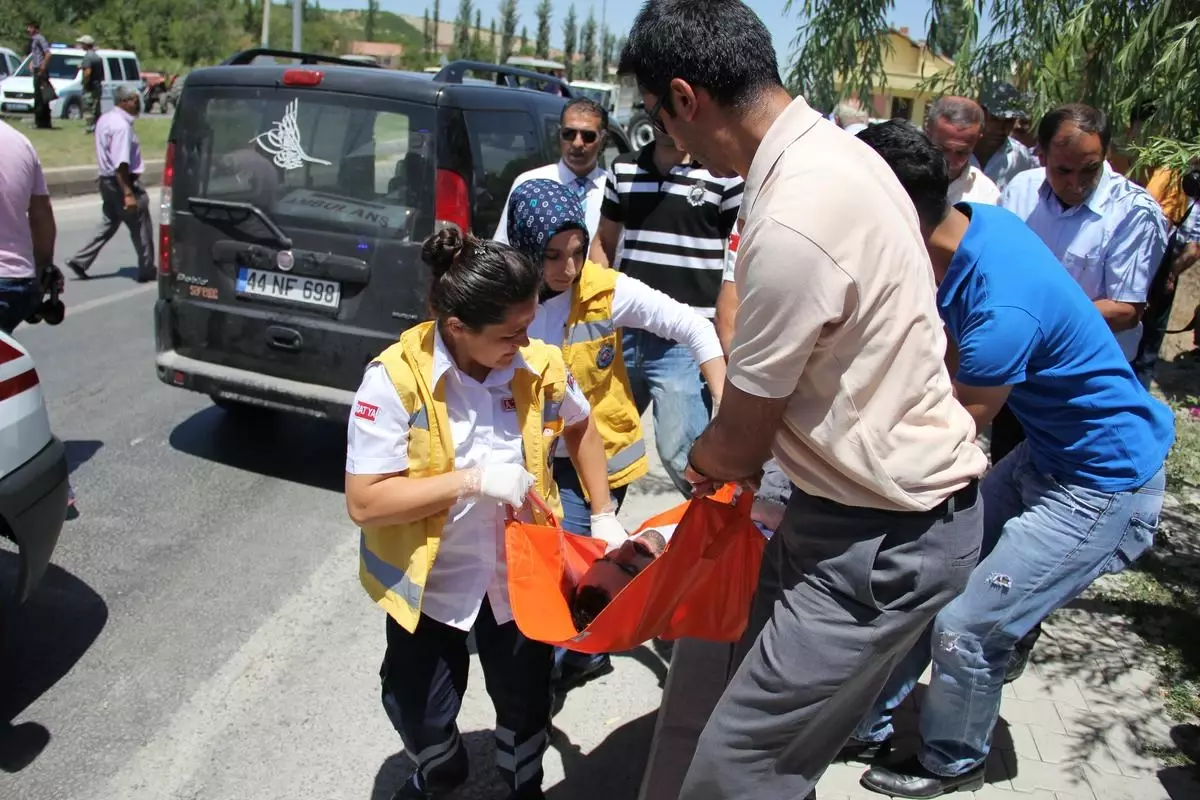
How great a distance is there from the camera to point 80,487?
17.0 ft

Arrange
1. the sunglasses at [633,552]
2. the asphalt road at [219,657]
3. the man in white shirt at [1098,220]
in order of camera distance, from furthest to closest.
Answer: the man in white shirt at [1098,220] < the asphalt road at [219,657] < the sunglasses at [633,552]

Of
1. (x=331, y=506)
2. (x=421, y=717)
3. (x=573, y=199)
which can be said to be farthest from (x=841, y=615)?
(x=331, y=506)

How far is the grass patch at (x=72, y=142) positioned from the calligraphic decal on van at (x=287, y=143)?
11174 mm

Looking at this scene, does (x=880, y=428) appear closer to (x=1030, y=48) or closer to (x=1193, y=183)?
(x=1193, y=183)

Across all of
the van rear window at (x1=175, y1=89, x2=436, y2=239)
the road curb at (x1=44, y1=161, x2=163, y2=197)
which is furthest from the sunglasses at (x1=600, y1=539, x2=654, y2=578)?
the road curb at (x1=44, y1=161, x2=163, y2=197)

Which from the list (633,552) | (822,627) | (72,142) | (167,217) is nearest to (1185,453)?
(633,552)

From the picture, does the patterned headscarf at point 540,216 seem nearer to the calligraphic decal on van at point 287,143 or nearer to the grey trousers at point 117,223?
the calligraphic decal on van at point 287,143

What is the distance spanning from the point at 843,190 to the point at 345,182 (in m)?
3.81

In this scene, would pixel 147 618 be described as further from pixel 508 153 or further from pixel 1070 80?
pixel 1070 80

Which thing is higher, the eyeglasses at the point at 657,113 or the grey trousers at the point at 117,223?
the eyeglasses at the point at 657,113

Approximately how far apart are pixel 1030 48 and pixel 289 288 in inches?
150

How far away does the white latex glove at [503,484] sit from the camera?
7.77 ft

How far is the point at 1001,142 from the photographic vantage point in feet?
19.4

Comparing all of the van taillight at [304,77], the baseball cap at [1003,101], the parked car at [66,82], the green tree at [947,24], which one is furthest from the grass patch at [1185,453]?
the parked car at [66,82]
